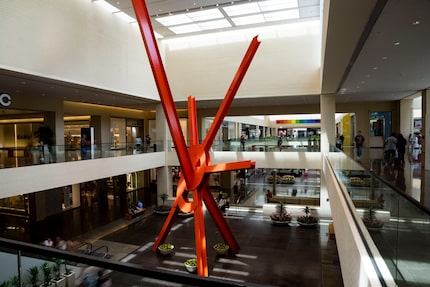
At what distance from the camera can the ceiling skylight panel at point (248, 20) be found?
1798cm

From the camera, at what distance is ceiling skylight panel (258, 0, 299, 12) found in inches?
632

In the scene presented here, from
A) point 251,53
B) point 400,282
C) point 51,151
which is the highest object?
point 251,53

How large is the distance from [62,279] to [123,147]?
10.3 metres

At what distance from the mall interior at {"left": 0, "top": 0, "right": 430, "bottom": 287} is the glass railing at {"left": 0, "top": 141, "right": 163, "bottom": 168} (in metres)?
0.06

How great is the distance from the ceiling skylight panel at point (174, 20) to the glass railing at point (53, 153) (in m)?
7.97

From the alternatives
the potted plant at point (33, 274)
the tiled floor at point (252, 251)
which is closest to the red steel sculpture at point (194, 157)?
the tiled floor at point (252, 251)

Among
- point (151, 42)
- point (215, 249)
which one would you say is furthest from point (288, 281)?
point (151, 42)

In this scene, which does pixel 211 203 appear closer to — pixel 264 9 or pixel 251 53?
pixel 251 53

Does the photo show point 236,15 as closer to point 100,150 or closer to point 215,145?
point 215,145

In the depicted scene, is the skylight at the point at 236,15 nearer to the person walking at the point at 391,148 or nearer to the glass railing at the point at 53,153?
the person walking at the point at 391,148

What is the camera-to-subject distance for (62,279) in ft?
29.7

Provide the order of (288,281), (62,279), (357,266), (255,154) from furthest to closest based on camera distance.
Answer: (255,154)
(288,281)
(62,279)
(357,266)

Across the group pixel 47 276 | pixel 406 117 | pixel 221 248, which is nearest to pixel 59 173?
pixel 47 276

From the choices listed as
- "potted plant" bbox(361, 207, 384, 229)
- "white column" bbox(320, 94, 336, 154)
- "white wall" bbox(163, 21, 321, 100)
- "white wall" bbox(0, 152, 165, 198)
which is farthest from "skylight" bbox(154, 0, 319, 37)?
"potted plant" bbox(361, 207, 384, 229)
